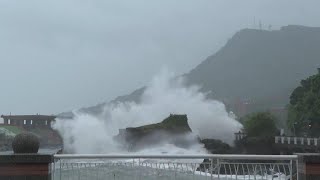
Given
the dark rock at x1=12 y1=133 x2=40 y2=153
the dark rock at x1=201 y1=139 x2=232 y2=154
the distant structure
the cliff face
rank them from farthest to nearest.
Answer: the distant structure
the dark rock at x1=201 y1=139 x2=232 y2=154
the cliff face
the dark rock at x1=12 y1=133 x2=40 y2=153

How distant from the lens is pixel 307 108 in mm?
68375

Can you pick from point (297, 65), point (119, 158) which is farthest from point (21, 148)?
point (297, 65)

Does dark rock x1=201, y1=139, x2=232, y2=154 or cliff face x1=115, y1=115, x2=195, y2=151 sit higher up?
cliff face x1=115, y1=115, x2=195, y2=151

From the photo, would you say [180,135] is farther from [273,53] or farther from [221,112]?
[273,53]

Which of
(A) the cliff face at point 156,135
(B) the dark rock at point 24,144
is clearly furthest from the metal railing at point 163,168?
(A) the cliff face at point 156,135

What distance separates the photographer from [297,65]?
18062cm

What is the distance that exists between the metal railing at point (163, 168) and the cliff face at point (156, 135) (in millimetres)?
39709

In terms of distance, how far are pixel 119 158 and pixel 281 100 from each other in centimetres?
15325

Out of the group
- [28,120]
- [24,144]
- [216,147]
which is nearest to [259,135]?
[216,147]

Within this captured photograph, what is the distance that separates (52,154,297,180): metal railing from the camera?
9.02 metres

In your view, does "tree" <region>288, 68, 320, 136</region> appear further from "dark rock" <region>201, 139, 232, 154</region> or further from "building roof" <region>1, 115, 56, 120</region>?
"building roof" <region>1, 115, 56, 120</region>

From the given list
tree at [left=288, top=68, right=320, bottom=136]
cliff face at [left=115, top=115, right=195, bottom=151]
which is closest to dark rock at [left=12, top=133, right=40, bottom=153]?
cliff face at [left=115, top=115, right=195, bottom=151]

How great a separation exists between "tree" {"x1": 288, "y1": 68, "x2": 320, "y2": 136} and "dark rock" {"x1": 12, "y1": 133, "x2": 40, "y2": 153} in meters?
60.7

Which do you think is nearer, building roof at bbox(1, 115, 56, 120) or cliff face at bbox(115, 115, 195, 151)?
cliff face at bbox(115, 115, 195, 151)
